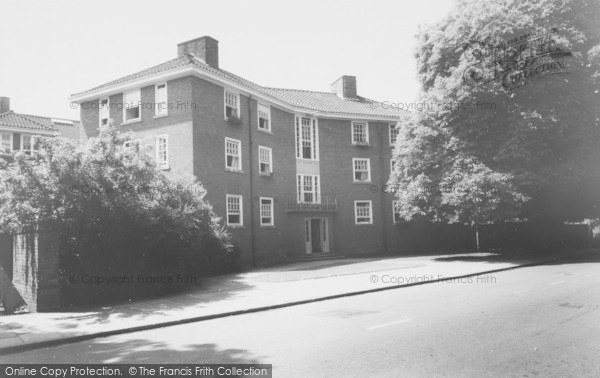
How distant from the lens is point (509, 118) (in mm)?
21766

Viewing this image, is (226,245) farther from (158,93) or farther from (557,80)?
(557,80)

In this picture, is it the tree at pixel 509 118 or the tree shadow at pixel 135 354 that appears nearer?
the tree shadow at pixel 135 354

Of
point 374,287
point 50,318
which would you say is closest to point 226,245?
point 374,287

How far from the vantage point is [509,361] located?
228 inches

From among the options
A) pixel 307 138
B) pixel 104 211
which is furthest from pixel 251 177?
pixel 104 211

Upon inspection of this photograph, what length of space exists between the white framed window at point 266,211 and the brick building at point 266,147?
6 cm

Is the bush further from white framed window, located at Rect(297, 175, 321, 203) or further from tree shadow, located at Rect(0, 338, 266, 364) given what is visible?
white framed window, located at Rect(297, 175, 321, 203)

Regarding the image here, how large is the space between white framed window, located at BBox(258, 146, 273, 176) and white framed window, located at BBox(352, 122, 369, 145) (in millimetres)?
7468

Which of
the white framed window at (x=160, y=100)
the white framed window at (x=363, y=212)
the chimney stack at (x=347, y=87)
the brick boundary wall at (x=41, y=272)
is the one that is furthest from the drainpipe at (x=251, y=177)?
the brick boundary wall at (x=41, y=272)

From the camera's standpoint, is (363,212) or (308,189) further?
(363,212)

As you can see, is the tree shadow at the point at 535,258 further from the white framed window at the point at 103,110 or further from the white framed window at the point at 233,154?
the white framed window at the point at 103,110

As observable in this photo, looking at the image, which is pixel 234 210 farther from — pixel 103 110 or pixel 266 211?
pixel 103 110

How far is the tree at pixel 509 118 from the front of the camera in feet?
68.6

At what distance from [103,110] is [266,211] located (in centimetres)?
1057
